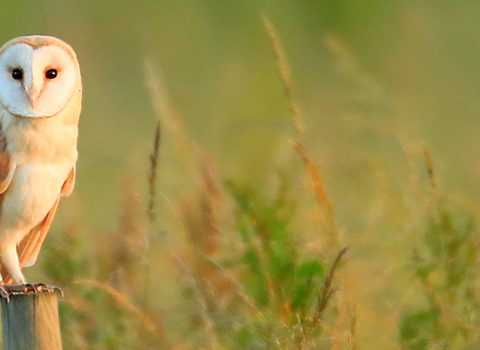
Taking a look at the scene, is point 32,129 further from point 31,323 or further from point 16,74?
point 31,323

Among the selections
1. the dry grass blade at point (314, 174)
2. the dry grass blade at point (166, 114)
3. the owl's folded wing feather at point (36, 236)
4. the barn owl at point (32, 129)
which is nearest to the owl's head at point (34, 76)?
the barn owl at point (32, 129)

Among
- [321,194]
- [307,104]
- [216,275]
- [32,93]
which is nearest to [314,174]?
[321,194]

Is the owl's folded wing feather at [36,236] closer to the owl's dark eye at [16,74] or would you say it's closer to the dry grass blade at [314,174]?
the owl's dark eye at [16,74]

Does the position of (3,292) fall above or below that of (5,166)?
below

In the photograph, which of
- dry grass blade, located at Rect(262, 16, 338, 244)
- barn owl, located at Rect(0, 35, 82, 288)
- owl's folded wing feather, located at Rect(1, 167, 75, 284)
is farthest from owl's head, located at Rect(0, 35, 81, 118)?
dry grass blade, located at Rect(262, 16, 338, 244)

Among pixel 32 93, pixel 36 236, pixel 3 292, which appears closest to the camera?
pixel 3 292

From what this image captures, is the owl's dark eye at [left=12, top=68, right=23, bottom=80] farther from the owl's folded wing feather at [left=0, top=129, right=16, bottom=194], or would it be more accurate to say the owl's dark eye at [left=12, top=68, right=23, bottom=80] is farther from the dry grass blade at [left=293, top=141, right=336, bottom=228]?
the dry grass blade at [left=293, top=141, right=336, bottom=228]
